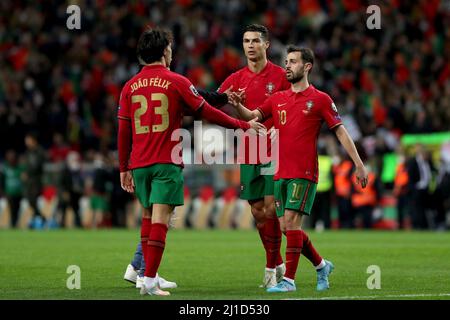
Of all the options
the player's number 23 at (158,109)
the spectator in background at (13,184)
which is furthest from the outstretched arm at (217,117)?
the spectator in background at (13,184)

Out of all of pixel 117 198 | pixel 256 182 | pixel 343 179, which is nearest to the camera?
pixel 256 182

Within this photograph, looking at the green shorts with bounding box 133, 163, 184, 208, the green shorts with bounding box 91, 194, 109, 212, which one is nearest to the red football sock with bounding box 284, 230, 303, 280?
the green shorts with bounding box 133, 163, 184, 208

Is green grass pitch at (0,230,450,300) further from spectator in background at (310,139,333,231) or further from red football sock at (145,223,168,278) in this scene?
spectator in background at (310,139,333,231)

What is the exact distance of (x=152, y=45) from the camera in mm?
10914

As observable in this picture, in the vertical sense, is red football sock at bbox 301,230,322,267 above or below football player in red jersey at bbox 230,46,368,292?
below

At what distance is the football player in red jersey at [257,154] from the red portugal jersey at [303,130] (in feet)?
2.34

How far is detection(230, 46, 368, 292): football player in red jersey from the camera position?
11.2 m

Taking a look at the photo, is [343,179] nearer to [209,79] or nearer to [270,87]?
[209,79]

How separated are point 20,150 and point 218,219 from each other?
18.5 ft

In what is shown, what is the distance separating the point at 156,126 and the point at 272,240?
2.10 metres

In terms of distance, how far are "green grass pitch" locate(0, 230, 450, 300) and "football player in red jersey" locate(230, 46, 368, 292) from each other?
43cm

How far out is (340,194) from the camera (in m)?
27.8

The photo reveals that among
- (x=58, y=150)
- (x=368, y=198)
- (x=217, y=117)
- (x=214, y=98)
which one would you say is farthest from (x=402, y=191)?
(x=217, y=117)

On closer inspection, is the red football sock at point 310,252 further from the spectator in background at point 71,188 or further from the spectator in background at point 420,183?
the spectator in background at point 71,188
